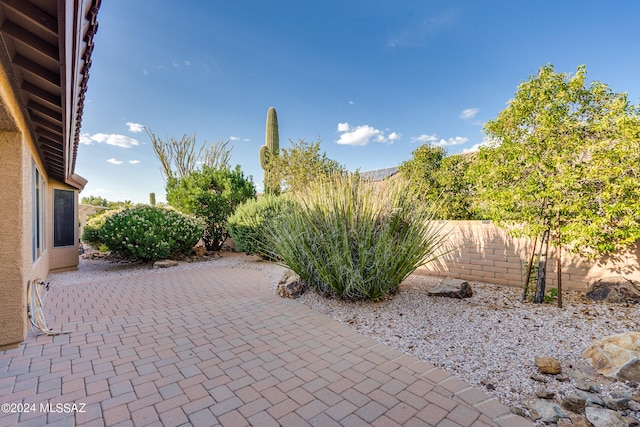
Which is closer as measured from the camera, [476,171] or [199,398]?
[199,398]

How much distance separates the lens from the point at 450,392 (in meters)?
2.20

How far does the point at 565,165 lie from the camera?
3596 mm

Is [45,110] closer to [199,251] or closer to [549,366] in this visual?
[549,366]

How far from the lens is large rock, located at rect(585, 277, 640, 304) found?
151 inches

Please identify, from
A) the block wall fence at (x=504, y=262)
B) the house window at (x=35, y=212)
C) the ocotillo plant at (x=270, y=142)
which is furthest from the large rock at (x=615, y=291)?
the ocotillo plant at (x=270, y=142)

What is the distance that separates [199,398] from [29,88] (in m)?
3.23

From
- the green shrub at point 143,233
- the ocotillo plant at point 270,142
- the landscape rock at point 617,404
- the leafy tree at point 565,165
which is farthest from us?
the ocotillo plant at point 270,142

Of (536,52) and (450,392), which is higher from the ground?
(536,52)

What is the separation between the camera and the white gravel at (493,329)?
2381 mm

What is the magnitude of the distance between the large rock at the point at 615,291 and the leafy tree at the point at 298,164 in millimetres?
10139

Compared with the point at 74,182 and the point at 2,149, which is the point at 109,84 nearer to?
the point at 74,182

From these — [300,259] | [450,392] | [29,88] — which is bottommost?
[450,392]

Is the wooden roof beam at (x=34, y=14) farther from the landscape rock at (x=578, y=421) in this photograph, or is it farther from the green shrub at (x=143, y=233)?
the green shrub at (x=143, y=233)

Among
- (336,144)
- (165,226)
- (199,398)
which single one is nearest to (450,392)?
(199,398)
